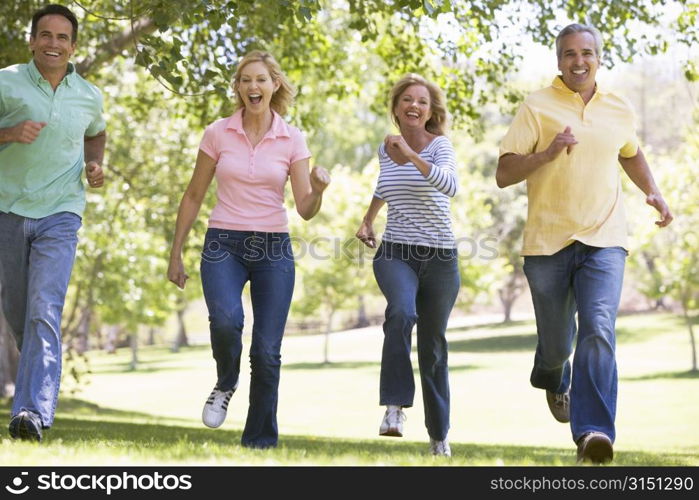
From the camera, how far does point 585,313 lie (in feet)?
21.1

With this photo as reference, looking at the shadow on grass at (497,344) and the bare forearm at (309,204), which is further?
the shadow on grass at (497,344)

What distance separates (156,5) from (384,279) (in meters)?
3.11

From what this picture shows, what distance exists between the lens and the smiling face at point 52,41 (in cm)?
669

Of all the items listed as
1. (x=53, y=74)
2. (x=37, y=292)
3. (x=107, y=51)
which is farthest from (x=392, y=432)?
(x=107, y=51)

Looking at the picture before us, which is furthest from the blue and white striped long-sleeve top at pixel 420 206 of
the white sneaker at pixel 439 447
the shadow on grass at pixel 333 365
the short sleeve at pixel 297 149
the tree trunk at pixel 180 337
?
the tree trunk at pixel 180 337

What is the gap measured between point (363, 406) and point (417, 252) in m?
29.2

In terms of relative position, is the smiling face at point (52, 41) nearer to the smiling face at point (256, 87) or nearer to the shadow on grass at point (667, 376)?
the smiling face at point (256, 87)

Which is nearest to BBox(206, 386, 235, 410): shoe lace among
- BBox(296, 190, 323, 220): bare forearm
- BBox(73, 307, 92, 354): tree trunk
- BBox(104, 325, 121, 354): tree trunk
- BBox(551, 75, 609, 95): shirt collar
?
BBox(296, 190, 323, 220): bare forearm

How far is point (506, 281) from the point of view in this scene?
66.1 metres

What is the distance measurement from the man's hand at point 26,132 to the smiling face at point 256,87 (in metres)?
1.36
